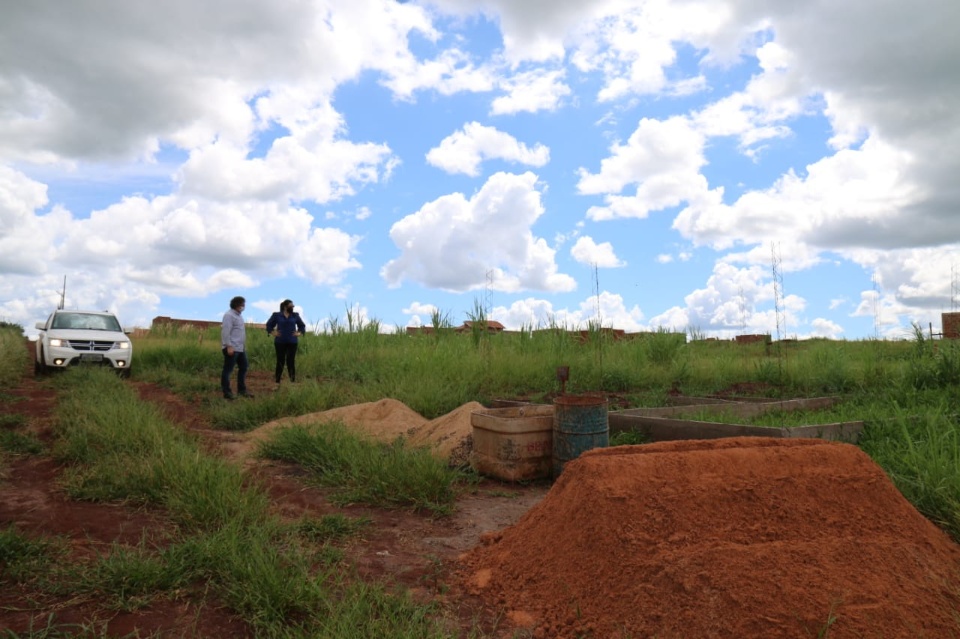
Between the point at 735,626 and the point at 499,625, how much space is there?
1.08 meters

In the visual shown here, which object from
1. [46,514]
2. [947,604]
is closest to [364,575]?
[46,514]

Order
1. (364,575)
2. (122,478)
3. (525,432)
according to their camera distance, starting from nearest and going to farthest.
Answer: (364,575)
(122,478)
(525,432)

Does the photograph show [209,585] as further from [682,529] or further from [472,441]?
[472,441]

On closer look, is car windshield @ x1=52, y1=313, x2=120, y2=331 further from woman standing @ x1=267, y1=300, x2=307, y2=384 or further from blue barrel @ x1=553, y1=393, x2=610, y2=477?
blue barrel @ x1=553, y1=393, x2=610, y2=477

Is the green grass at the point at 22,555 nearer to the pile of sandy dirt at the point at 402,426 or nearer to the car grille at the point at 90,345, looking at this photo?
Result: the pile of sandy dirt at the point at 402,426

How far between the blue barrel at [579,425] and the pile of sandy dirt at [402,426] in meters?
1.10

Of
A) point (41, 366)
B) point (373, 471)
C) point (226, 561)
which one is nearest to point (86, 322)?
point (41, 366)

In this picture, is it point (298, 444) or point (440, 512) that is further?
point (298, 444)

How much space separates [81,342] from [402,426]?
9.81 metres

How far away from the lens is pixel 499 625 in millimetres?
3137

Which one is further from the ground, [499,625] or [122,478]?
[122,478]

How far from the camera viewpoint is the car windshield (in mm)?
14273

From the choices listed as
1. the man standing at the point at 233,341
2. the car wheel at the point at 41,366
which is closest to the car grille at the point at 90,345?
the car wheel at the point at 41,366

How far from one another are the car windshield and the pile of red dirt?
44.8ft
